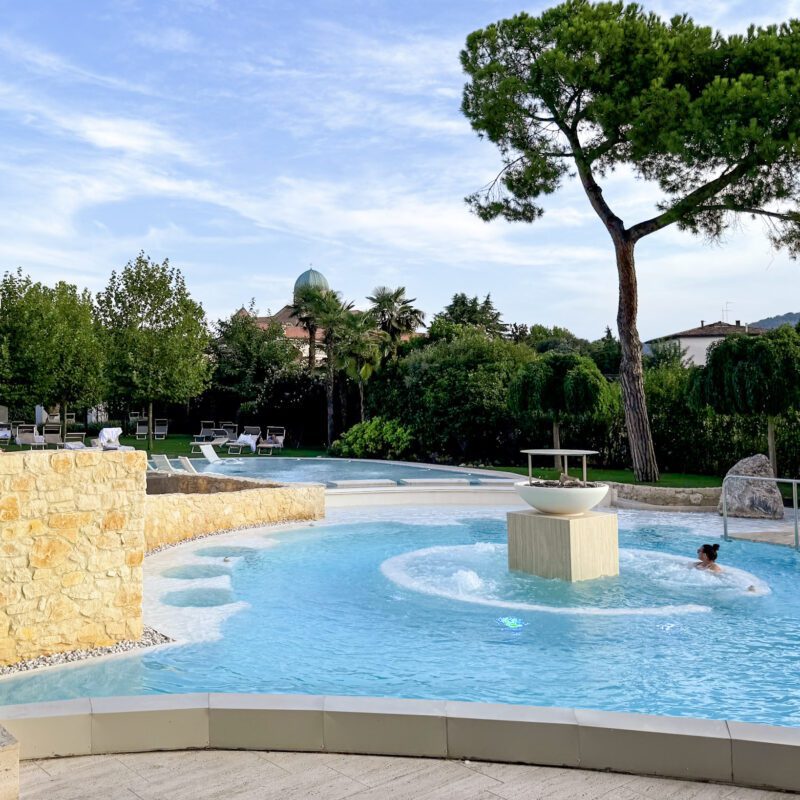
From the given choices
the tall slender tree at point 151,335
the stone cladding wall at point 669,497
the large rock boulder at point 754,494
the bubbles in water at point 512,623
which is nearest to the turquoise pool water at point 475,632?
the bubbles in water at point 512,623

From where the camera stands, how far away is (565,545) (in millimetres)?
8844

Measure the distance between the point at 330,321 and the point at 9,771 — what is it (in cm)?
2710

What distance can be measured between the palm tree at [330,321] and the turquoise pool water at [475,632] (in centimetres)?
1808

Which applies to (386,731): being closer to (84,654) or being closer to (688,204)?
(84,654)

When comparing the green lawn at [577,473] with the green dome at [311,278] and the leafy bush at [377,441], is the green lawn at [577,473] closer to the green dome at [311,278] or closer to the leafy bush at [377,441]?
the leafy bush at [377,441]

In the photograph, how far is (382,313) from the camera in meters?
33.6

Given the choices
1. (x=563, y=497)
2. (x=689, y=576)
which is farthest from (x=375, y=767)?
(x=689, y=576)

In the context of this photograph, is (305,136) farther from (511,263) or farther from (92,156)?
(511,263)

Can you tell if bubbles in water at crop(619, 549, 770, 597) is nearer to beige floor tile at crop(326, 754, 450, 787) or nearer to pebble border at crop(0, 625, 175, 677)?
pebble border at crop(0, 625, 175, 677)

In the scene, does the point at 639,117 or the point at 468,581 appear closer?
the point at 468,581

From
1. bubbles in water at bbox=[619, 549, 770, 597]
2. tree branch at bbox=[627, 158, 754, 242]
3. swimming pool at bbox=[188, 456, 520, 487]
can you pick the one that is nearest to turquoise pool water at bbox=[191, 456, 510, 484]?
swimming pool at bbox=[188, 456, 520, 487]

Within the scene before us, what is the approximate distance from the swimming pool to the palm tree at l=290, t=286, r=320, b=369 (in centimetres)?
833

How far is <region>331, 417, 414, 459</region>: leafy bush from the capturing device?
25.3m

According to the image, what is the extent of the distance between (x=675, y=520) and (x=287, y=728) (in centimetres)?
1132
